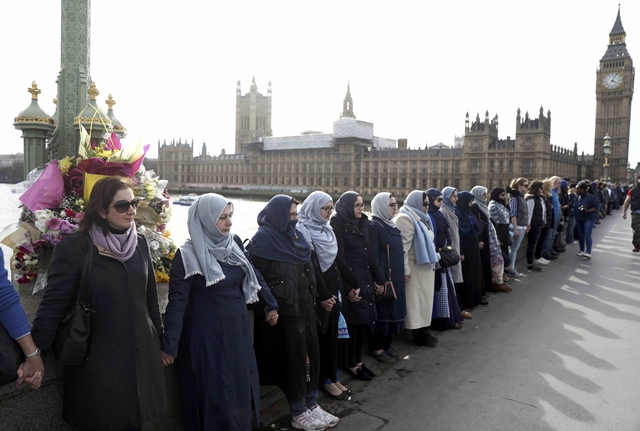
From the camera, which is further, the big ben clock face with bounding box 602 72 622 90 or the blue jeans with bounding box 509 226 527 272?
the big ben clock face with bounding box 602 72 622 90

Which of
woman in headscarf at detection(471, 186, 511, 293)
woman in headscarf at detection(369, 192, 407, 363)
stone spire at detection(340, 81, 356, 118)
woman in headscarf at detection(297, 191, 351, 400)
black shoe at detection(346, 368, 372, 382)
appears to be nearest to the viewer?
woman in headscarf at detection(297, 191, 351, 400)

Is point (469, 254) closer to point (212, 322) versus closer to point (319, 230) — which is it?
point (319, 230)

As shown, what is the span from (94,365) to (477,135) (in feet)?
196

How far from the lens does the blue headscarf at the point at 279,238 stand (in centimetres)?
273

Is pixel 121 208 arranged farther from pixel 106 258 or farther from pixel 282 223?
pixel 282 223

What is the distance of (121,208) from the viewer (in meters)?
1.93

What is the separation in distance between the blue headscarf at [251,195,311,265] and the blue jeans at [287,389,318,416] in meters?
0.78

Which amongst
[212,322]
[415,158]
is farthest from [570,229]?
[415,158]

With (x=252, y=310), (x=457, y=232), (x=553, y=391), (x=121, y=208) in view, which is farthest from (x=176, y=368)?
(x=457, y=232)

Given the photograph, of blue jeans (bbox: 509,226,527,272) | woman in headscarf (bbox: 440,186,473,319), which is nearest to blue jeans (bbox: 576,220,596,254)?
blue jeans (bbox: 509,226,527,272)

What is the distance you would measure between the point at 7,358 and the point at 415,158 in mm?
62842

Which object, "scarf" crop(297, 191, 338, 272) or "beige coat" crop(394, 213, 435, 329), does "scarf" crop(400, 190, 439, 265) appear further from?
"scarf" crop(297, 191, 338, 272)

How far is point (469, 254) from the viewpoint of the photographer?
5457mm

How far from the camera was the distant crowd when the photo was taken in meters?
1.86
